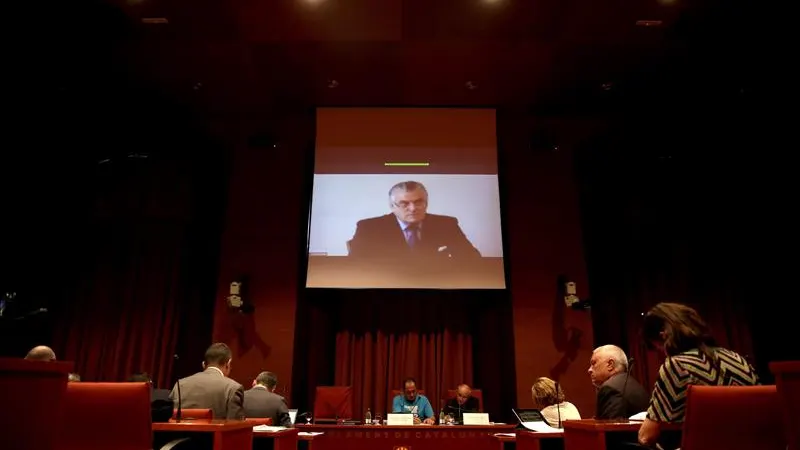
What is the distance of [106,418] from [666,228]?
20.0 ft

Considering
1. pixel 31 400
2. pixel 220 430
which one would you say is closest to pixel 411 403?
pixel 220 430

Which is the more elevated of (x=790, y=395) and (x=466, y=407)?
(x=790, y=395)

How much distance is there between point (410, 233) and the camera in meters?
6.24

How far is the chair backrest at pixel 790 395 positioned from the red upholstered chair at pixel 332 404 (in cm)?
446

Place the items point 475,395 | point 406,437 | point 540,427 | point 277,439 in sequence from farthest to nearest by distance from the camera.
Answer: point 475,395 → point 406,437 → point 277,439 → point 540,427

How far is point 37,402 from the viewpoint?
1.37 m

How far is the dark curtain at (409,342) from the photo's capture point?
257 inches

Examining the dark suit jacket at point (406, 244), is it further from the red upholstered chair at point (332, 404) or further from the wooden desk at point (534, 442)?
the wooden desk at point (534, 442)

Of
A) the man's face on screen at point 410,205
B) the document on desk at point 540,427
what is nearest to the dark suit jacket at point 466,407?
the man's face on screen at point 410,205

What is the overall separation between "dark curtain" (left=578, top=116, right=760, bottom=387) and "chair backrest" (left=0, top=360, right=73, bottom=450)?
18.7ft

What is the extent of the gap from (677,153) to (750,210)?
1016mm

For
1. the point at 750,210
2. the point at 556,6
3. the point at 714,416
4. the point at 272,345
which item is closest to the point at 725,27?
the point at 556,6

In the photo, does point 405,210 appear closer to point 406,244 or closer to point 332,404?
point 406,244

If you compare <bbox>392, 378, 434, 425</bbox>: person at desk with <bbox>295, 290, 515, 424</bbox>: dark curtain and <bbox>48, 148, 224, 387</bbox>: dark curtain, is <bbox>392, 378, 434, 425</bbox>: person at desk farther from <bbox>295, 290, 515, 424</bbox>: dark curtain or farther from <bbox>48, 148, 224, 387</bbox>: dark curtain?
<bbox>48, 148, 224, 387</bbox>: dark curtain
